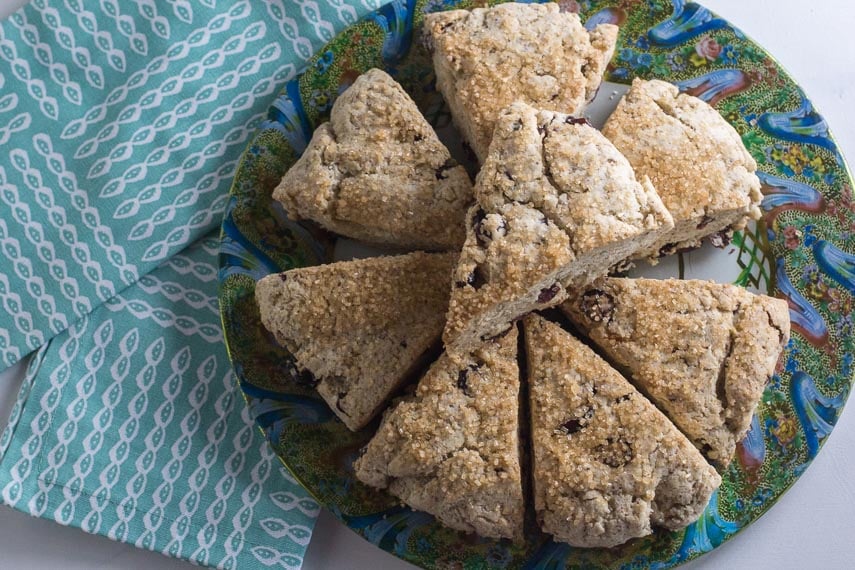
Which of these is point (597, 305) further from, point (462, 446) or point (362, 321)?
point (362, 321)

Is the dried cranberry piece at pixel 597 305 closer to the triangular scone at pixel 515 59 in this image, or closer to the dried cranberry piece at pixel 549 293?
the dried cranberry piece at pixel 549 293

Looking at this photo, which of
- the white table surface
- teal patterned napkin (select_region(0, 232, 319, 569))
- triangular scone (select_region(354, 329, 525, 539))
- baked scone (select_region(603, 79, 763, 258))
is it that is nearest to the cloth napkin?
teal patterned napkin (select_region(0, 232, 319, 569))

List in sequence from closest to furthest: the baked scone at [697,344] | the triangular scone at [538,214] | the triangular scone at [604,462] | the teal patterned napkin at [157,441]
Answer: the triangular scone at [538,214] → the triangular scone at [604,462] → the baked scone at [697,344] → the teal patterned napkin at [157,441]

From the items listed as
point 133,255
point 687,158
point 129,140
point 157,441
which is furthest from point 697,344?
point 129,140

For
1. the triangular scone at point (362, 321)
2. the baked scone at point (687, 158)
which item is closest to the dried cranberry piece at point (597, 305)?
the baked scone at point (687, 158)

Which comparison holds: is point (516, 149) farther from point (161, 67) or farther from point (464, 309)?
point (161, 67)

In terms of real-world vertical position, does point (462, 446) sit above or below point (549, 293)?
below

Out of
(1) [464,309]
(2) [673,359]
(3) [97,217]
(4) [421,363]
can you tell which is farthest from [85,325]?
(2) [673,359]
